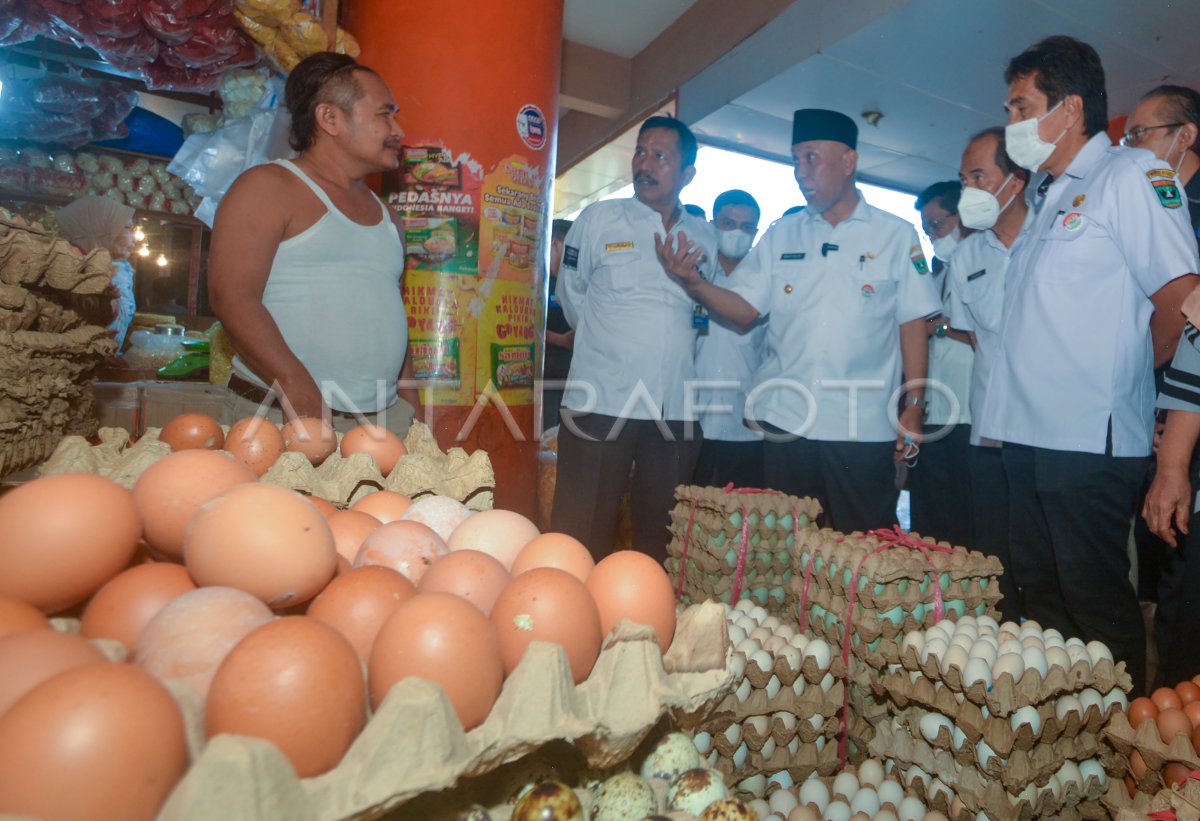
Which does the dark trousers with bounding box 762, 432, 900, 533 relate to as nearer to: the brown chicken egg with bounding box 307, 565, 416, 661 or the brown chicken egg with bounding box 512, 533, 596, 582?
the brown chicken egg with bounding box 512, 533, 596, 582

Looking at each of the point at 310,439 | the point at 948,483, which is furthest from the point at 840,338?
the point at 310,439

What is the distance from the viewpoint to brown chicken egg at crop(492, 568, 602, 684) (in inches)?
35.0

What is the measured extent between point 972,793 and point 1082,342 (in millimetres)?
1497

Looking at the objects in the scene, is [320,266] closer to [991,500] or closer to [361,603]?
[361,603]

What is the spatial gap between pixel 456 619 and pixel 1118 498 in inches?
90.4

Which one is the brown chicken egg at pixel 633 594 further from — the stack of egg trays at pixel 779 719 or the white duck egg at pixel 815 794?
the white duck egg at pixel 815 794

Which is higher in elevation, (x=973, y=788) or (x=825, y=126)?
(x=825, y=126)

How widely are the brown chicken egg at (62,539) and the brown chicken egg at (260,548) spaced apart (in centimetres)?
10

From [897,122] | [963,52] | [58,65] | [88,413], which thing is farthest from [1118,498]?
[58,65]

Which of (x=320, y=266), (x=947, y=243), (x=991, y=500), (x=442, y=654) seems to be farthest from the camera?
(x=947, y=243)

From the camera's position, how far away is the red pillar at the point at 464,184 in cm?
307

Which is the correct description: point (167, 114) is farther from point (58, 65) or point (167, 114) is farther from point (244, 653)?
point (244, 653)

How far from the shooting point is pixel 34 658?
0.66m

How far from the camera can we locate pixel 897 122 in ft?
21.1
